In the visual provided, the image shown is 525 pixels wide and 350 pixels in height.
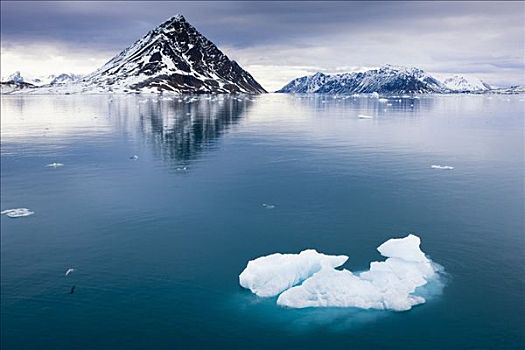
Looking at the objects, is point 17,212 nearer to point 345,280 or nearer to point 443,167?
point 345,280

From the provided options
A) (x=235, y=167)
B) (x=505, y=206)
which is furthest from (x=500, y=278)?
(x=235, y=167)

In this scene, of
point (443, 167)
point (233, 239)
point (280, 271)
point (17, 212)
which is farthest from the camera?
point (443, 167)

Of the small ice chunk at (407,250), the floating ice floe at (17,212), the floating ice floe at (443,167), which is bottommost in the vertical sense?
the small ice chunk at (407,250)

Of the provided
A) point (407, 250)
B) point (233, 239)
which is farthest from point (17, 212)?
point (407, 250)

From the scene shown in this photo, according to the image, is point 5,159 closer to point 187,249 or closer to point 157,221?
point 157,221

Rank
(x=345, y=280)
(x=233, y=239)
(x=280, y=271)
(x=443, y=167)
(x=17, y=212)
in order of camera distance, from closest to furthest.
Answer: (x=345, y=280) → (x=280, y=271) → (x=233, y=239) → (x=17, y=212) → (x=443, y=167)

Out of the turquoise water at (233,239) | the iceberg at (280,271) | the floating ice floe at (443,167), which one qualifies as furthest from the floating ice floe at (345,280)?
the floating ice floe at (443,167)

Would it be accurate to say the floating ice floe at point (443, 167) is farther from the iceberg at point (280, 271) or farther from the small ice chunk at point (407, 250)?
the iceberg at point (280, 271)
